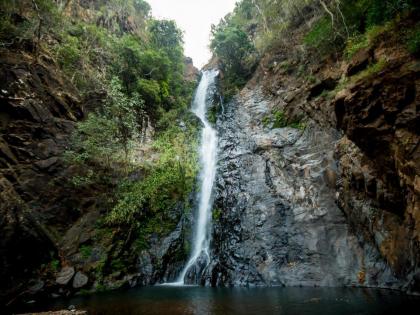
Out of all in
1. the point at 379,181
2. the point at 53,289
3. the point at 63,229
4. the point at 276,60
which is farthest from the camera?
the point at 276,60

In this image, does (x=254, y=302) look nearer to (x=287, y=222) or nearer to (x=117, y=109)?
(x=287, y=222)

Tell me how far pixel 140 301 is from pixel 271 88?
17.0 m

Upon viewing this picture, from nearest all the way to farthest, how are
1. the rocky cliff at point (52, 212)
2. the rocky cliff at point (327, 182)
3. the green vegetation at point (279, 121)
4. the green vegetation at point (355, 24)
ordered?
the rocky cliff at point (327, 182) < the green vegetation at point (355, 24) < the rocky cliff at point (52, 212) < the green vegetation at point (279, 121)

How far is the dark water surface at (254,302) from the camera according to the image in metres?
7.09

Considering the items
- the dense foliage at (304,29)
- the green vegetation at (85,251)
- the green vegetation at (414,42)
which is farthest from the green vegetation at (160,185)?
the green vegetation at (414,42)

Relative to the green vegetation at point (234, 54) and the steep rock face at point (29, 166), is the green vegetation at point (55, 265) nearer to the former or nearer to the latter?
the steep rock face at point (29, 166)

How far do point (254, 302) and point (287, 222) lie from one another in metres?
5.13

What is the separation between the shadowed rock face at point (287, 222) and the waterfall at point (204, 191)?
579 millimetres

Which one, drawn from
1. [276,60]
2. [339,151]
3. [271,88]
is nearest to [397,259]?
[339,151]

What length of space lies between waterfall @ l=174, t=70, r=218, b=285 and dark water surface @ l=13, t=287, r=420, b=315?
3.11 metres

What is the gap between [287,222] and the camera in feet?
42.6

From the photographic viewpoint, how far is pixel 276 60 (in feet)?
78.0

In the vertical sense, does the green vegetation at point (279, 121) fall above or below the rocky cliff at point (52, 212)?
above

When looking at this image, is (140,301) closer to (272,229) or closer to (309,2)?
(272,229)
